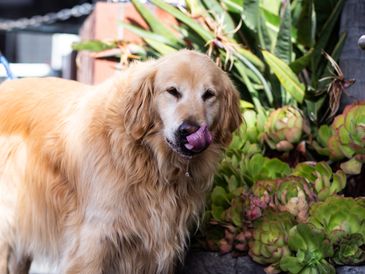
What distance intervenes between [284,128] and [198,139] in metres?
1.40

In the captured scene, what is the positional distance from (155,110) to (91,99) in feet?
1.64

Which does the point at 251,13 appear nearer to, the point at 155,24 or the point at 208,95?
the point at 155,24

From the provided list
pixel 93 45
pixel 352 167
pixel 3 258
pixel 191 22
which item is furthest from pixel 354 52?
pixel 3 258

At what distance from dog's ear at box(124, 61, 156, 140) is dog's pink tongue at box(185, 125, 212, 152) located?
0.36m

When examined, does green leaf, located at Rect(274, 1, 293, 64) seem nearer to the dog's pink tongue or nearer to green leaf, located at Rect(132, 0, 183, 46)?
green leaf, located at Rect(132, 0, 183, 46)

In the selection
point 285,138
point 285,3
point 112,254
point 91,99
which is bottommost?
point 112,254

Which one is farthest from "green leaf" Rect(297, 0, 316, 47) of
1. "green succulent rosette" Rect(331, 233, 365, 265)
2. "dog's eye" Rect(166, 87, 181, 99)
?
"green succulent rosette" Rect(331, 233, 365, 265)

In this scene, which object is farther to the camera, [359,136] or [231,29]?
[231,29]

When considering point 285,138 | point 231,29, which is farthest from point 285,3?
point 285,138

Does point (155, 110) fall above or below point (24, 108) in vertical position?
above

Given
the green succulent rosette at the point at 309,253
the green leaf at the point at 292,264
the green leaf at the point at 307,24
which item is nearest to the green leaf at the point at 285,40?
the green leaf at the point at 307,24

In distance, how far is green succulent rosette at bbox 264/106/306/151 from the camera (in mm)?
5000

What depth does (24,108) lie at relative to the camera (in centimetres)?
466

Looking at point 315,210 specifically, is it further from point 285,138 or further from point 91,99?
point 91,99
